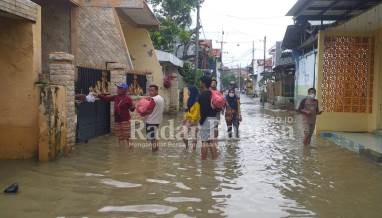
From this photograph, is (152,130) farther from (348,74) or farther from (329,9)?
(348,74)

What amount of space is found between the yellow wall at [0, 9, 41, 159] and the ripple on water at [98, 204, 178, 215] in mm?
3861

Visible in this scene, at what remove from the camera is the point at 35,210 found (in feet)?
18.0

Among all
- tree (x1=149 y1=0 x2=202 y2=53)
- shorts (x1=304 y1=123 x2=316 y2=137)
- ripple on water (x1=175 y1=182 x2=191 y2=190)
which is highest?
tree (x1=149 y1=0 x2=202 y2=53)

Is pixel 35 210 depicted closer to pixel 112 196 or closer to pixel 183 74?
pixel 112 196

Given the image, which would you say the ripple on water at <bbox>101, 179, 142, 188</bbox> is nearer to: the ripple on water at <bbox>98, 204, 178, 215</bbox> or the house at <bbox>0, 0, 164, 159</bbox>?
the ripple on water at <bbox>98, 204, 178, 215</bbox>

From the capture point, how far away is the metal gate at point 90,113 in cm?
1138

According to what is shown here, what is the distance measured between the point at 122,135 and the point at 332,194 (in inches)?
192

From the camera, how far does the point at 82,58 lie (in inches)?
679

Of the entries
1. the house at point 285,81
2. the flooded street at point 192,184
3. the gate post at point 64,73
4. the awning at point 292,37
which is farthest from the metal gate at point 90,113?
the house at point 285,81

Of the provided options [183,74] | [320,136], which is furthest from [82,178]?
[183,74]

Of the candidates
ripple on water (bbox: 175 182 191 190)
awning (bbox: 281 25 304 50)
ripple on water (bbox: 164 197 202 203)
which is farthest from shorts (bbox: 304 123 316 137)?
awning (bbox: 281 25 304 50)

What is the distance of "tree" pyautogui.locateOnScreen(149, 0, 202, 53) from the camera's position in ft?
95.6

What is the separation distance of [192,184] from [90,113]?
226 inches

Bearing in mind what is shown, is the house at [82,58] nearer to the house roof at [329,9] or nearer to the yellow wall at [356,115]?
the house roof at [329,9]
